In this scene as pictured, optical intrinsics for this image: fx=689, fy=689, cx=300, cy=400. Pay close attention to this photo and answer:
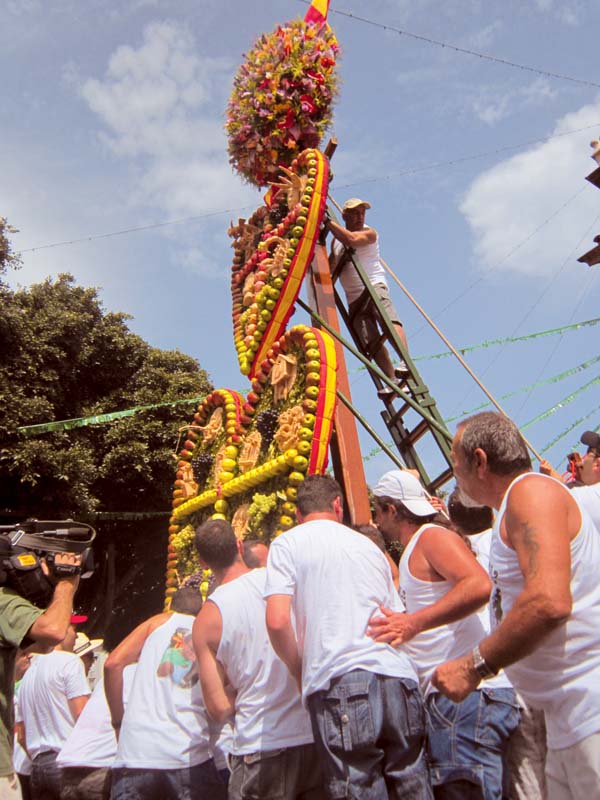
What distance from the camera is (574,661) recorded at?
81.2 inches

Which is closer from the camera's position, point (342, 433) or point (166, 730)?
point (166, 730)

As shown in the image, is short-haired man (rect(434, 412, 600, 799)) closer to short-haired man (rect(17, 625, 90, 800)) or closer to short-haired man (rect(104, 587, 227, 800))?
short-haired man (rect(104, 587, 227, 800))

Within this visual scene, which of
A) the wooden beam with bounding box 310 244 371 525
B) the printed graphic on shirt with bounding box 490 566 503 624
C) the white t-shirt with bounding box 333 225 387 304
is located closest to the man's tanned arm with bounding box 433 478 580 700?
the printed graphic on shirt with bounding box 490 566 503 624

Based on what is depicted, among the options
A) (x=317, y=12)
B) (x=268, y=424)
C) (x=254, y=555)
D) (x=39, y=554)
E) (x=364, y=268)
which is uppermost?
(x=317, y=12)

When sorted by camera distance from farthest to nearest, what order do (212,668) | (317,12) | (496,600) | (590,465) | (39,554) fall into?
(317,12) → (590,465) → (39,554) → (212,668) → (496,600)

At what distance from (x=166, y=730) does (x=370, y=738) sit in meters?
1.26

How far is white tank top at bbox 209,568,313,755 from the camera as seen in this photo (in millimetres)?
2822

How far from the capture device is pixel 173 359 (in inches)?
674

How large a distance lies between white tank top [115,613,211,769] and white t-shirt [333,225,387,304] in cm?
442

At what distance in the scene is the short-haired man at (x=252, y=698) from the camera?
9.07 feet

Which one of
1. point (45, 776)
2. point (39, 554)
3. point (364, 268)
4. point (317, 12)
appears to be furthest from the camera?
point (317, 12)

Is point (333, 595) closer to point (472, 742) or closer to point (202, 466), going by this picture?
point (472, 742)

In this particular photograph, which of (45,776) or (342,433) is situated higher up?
(342,433)

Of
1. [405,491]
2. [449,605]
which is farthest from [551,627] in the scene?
[405,491]
